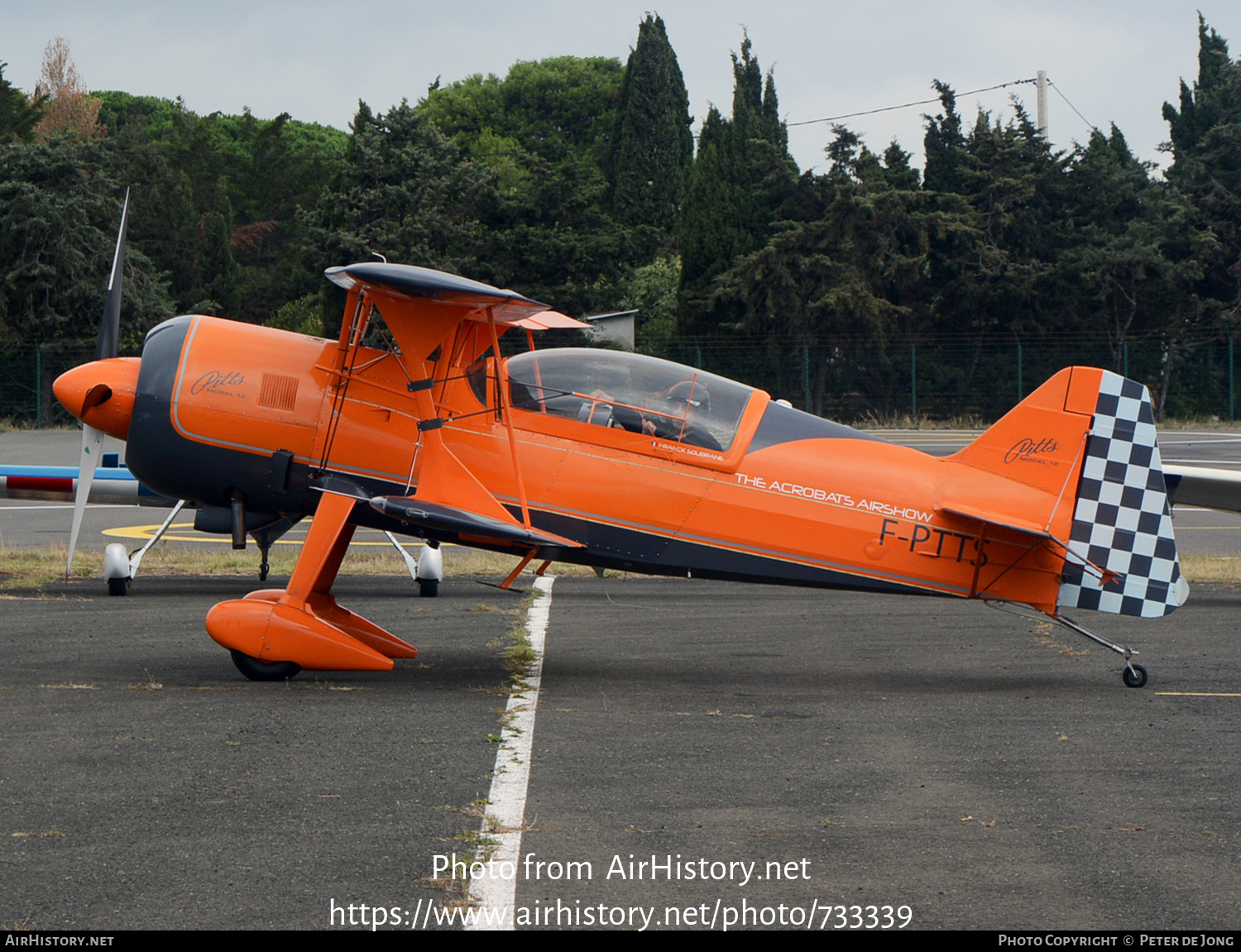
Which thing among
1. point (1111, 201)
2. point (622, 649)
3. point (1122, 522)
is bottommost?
point (622, 649)

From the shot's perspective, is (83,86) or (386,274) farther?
(83,86)

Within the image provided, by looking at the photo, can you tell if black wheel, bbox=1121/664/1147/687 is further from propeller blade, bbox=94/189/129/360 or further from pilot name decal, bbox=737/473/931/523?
propeller blade, bbox=94/189/129/360

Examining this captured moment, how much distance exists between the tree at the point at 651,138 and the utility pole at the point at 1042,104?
1590 cm

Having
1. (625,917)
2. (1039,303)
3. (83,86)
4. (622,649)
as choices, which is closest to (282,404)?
(622,649)

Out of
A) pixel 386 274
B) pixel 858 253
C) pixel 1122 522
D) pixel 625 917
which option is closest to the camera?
pixel 625 917

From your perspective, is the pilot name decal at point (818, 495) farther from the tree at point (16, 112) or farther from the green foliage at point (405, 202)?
the tree at point (16, 112)

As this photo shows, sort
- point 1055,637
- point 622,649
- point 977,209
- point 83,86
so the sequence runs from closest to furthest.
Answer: point 622,649, point 1055,637, point 977,209, point 83,86

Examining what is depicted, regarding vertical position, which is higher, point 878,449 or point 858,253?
point 858,253

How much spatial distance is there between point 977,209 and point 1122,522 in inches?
1445

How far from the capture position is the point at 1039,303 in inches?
1645

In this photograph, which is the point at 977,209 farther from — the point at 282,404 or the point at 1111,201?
the point at 282,404

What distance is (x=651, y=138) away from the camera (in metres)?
59.7

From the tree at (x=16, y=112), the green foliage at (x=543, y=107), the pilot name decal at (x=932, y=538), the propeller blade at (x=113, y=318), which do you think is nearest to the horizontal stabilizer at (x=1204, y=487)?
A: the pilot name decal at (x=932, y=538)

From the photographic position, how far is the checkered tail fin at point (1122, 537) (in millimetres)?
8719
